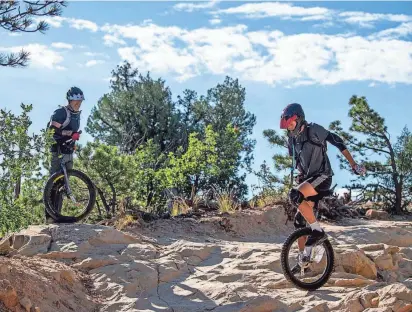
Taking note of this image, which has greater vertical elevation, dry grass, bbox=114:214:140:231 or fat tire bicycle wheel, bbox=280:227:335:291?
dry grass, bbox=114:214:140:231

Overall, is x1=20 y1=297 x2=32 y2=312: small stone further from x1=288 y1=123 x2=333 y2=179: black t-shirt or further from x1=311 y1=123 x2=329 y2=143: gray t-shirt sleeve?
x1=311 y1=123 x2=329 y2=143: gray t-shirt sleeve

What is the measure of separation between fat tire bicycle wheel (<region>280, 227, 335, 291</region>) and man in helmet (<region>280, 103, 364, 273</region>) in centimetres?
12

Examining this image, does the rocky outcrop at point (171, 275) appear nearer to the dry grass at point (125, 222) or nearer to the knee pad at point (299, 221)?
the dry grass at point (125, 222)

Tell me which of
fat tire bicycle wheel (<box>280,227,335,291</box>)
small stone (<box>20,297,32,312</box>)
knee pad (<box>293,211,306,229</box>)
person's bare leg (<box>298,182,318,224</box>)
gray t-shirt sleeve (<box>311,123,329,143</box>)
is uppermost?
gray t-shirt sleeve (<box>311,123,329,143</box>)

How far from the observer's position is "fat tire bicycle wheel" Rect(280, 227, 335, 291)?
7.03 m

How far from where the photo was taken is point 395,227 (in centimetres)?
1062

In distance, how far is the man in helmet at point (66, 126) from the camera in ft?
30.9

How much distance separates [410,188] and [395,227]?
7.51 m

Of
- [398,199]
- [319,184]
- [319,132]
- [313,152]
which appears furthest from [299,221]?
[398,199]

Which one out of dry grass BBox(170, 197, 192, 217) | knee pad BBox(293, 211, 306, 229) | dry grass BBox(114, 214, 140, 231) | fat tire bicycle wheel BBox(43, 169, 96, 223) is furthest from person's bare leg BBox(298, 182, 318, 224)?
dry grass BBox(170, 197, 192, 217)

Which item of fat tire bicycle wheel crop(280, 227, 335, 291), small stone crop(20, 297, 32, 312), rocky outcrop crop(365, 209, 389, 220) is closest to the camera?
small stone crop(20, 297, 32, 312)

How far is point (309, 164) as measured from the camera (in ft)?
23.8

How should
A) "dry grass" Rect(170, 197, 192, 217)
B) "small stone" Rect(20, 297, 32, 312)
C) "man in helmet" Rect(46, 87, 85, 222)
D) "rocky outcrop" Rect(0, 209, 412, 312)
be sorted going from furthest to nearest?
"dry grass" Rect(170, 197, 192, 217)
"man in helmet" Rect(46, 87, 85, 222)
"rocky outcrop" Rect(0, 209, 412, 312)
"small stone" Rect(20, 297, 32, 312)

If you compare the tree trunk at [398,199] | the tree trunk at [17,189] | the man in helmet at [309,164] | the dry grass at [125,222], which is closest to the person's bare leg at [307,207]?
the man in helmet at [309,164]
